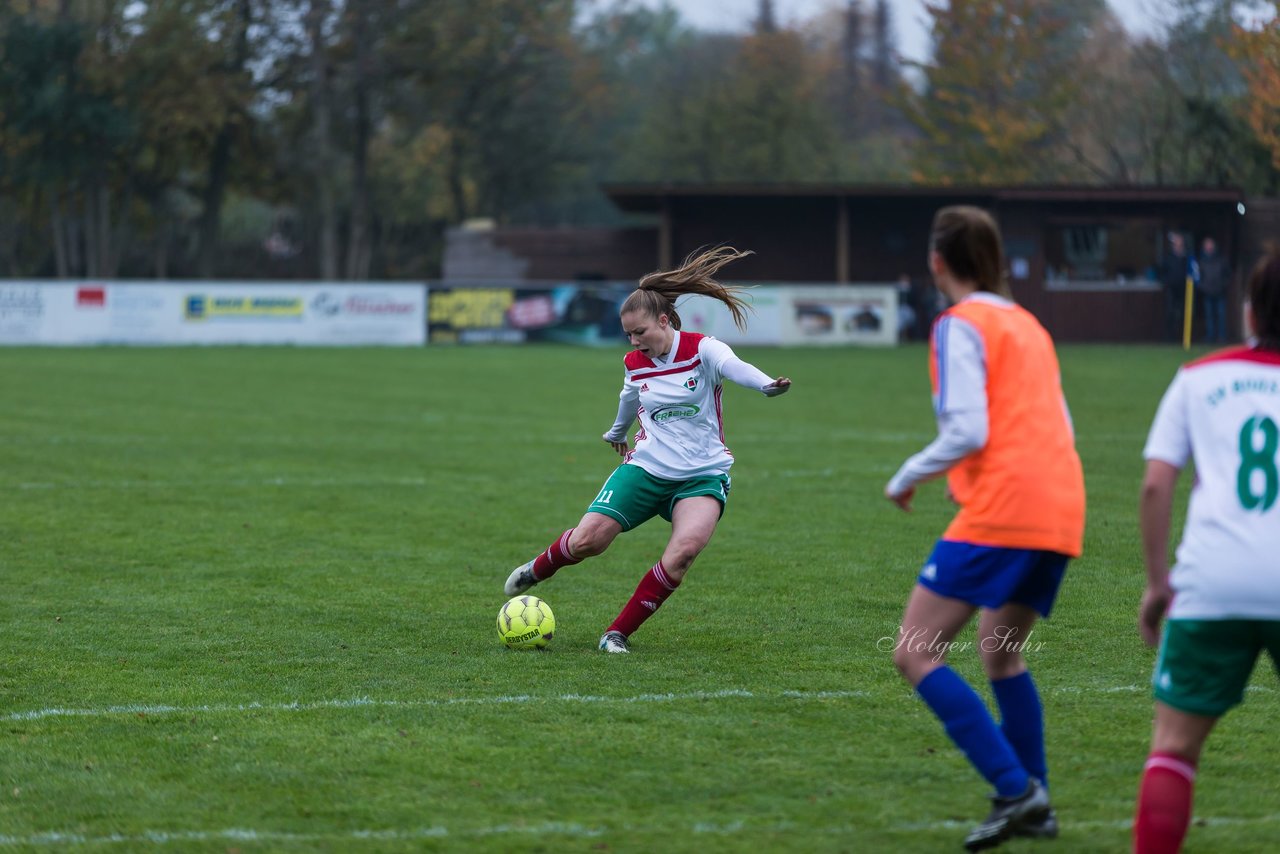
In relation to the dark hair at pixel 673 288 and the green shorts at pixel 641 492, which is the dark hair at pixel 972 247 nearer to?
the dark hair at pixel 673 288

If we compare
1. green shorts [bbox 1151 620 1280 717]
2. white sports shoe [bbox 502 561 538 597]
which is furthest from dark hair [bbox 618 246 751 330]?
green shorts [bbox 1151 620 1280 717]

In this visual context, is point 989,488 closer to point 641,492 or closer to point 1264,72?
point 641,492

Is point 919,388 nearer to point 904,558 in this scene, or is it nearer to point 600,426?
point 600,426

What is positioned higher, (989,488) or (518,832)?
(989,488)

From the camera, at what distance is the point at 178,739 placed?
5129 millimetres

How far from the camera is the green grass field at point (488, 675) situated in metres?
4.34

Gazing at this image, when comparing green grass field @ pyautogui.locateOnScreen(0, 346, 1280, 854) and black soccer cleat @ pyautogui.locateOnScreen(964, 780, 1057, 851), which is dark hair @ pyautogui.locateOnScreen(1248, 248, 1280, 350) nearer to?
black soccer cleat @ pyautogui.locateOnScreen(964, 780, 1057, 851)

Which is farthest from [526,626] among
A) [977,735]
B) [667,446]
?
[977,735]

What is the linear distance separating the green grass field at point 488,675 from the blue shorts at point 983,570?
725mm

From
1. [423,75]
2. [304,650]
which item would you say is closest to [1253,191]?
[423,75]

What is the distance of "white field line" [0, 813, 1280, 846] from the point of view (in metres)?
4.12

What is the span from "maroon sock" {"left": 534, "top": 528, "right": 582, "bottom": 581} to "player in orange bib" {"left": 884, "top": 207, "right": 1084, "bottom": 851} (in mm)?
2856

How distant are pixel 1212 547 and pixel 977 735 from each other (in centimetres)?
87

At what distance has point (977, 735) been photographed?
13.1 feet
